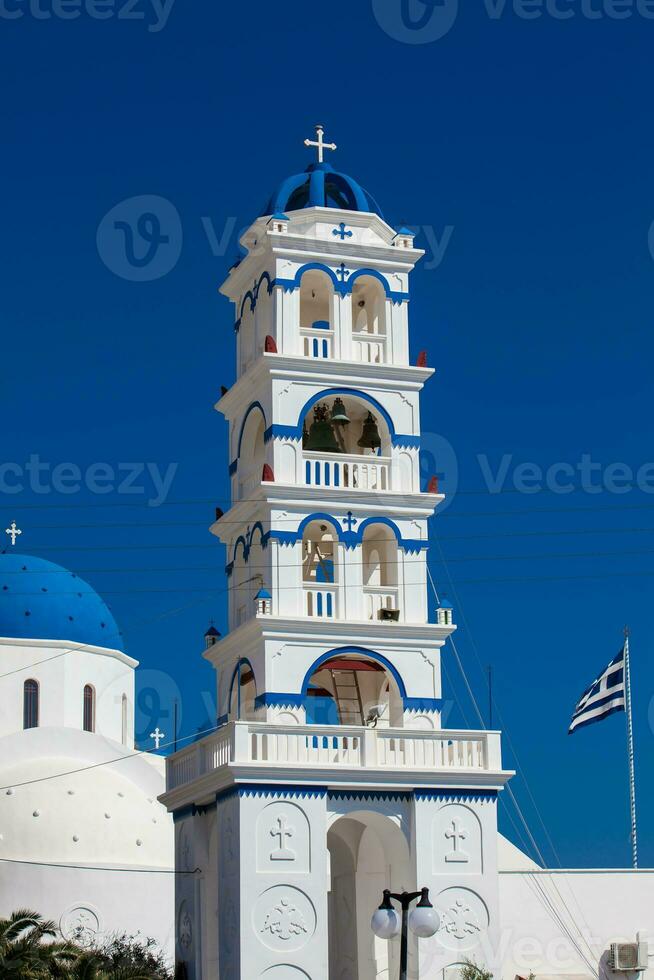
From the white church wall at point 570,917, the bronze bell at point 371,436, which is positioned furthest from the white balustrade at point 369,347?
the white church wall at point 570,917

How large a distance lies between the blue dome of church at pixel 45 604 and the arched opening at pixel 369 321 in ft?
60.8

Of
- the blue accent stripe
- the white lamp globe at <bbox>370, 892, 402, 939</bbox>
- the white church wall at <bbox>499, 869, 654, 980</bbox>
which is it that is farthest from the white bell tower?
the white lamp globe at <bbox>370, 892, 402, 939</bbox>

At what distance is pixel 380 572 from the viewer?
36.4 meters

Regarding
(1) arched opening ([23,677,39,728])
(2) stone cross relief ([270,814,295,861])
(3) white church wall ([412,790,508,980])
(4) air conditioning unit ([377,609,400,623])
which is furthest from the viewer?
(1) arched opening ([23,677,39,728])

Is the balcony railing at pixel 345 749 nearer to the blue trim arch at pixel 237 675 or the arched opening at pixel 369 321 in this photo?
the blue trim arch at pixel 237 675

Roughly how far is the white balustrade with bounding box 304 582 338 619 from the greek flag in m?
7.69

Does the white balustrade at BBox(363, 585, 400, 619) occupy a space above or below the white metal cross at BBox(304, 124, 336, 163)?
below

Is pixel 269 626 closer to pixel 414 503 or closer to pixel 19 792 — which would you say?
pixel 414 503

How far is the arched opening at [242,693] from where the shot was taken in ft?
117

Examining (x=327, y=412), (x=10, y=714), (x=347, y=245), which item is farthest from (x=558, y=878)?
(x=10, y=714)

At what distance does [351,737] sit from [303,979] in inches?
175

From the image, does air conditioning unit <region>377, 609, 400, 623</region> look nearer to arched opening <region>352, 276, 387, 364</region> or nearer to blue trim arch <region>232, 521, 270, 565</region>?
blue trim arch <region>232, 521, 270, 565</region>

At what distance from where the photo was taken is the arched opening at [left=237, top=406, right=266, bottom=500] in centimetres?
3722

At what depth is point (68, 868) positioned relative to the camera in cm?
4647
